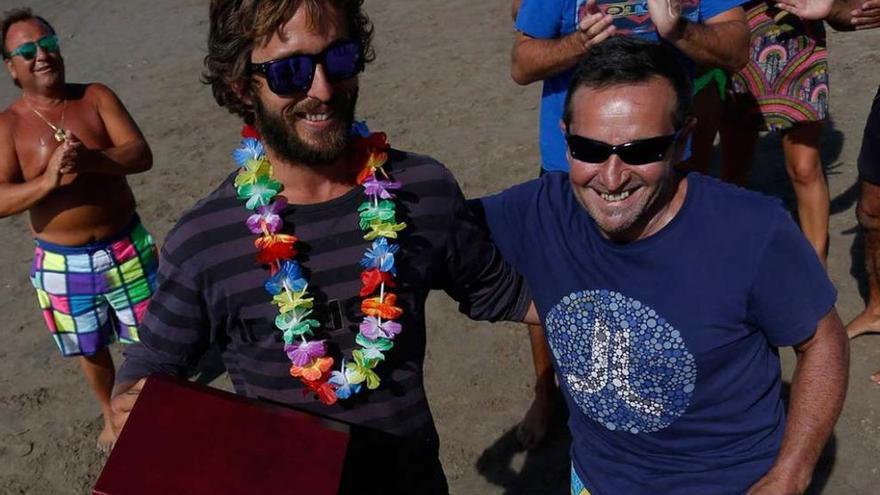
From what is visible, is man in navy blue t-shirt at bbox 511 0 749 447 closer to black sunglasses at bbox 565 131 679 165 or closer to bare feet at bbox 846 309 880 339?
black sunglasses at bbox 565 131 679 165

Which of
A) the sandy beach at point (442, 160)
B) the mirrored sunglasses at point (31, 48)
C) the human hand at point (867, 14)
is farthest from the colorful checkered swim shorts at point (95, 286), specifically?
the human hand at point (867, 14)

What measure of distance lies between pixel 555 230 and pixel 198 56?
8806mm

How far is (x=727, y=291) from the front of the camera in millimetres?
2158

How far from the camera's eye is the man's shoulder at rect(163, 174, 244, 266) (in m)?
2.20

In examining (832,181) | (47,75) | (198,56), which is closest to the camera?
(47,75)

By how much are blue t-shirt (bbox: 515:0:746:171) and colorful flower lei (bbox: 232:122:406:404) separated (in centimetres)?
136

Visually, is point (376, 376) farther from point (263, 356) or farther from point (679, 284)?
point (679, 284)

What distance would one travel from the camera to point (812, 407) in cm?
223

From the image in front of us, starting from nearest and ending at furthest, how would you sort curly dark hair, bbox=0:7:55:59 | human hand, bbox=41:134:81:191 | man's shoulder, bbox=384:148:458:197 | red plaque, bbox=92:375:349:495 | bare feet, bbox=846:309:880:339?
red plaque, bbox=92:375:349:495 < man's shoulder, bbox=384:148:458:197 < human hand, bbox=41:134:81:191 < curly dark hair, bbox=0:7:55:59 < bare feet, bbox=846:309:880:339

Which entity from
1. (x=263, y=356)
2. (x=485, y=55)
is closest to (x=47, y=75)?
(x=263, y=356)

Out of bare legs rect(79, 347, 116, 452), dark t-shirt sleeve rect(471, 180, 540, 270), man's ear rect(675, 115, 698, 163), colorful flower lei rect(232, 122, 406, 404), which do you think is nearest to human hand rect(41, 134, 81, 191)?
bare legs rect(79, 347, 116, 452)

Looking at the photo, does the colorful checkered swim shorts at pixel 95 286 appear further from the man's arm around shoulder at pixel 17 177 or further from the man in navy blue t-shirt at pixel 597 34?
the man in navy blue t-shirt at pixel 597 34

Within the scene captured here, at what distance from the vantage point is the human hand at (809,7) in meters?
3.69

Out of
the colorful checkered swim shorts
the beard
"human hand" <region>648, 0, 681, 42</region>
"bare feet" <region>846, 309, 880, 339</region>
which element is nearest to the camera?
the beard
